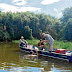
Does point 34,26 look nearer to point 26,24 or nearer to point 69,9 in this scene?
point 26,24

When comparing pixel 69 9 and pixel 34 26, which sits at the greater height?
pixel 69 9

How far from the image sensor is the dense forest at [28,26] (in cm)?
4435

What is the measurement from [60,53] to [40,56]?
8.80 feet

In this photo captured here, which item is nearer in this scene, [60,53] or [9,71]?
[9,71]

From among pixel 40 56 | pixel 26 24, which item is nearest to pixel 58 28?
pixel 26 24

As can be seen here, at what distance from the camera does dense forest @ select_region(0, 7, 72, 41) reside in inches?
1746

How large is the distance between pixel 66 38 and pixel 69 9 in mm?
17380

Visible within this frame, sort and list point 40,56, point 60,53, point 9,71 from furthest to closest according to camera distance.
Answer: point 40,56 → point 60,53 → point 9,71

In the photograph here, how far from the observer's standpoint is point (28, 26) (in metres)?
48.9

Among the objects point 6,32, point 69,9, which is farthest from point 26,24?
point 69,9

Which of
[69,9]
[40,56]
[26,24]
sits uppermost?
[69,9]

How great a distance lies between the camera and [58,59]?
50.1 ft

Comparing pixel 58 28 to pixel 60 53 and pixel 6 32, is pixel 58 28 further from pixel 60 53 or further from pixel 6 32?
pixel 60 53

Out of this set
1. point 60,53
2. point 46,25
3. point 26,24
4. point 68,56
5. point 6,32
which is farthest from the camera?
point 46,25
